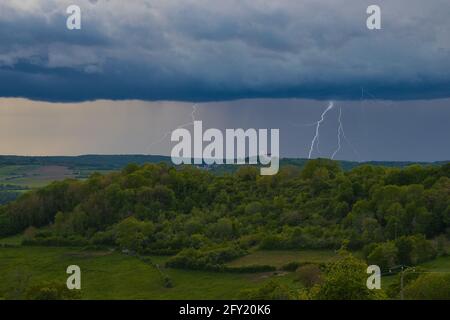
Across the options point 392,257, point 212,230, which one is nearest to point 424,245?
point 392,257

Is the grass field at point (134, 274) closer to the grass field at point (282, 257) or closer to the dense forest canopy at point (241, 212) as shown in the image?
the grass field at point (282, 257)

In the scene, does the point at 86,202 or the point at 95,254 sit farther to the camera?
the point at 86,202

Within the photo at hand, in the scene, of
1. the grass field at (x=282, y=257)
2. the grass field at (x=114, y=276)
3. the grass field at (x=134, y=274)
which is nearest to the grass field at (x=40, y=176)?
the grass field at (x=114, y=276)

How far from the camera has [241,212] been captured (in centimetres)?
10669

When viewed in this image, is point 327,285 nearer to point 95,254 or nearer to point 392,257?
point 392,257

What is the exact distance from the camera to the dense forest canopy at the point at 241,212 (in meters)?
85.5

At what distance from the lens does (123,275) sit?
84.9 meters

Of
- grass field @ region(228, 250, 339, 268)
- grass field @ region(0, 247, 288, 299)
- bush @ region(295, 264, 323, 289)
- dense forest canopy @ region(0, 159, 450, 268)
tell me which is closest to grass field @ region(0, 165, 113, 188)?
dense forest canopy @ region(0, 159, 450, 268)

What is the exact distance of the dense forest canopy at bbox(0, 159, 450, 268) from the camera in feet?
281

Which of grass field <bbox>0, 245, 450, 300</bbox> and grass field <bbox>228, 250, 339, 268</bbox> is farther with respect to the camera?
grass field <bbox>228, 250, 339, 268</bbox>

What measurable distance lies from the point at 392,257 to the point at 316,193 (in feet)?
108

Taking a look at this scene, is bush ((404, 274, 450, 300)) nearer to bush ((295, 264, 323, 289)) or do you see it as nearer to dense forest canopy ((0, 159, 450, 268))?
bush ((295, 264, 323, 289))
